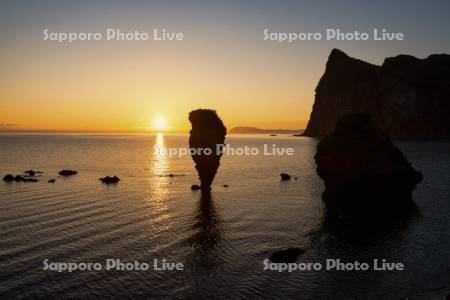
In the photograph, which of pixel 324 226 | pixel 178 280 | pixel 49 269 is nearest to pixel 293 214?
pixel 324 226

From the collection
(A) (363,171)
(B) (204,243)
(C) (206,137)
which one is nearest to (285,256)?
(B) (204,243)

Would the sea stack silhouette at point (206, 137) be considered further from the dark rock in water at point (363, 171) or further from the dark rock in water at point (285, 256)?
the dark rock in water at point (285, 256)

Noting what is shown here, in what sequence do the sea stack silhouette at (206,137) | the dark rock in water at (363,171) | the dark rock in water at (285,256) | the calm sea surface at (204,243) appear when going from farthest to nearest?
the sea stack silhouette at (206,137) → the dark rock in water at (363,171) → the dark rock in water at (285,256) → the calm sea surface at (204,243)

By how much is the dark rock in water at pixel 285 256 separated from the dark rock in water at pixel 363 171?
21713mm

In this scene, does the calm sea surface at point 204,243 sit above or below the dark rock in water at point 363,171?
below

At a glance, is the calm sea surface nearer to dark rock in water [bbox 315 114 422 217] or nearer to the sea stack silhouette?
dark rock in water [bbox 315 114 422 217]

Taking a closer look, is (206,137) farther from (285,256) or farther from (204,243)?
(285,256)

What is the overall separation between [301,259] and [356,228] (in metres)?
13.9

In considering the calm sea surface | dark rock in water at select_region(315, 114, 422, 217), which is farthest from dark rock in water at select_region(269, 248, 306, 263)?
dark rock in water at select_region(315, 114, 422, 217)

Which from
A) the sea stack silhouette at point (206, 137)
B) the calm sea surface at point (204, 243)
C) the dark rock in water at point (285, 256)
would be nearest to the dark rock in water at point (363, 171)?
the calm sea surface at point (204, 243)

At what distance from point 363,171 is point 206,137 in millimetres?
30313

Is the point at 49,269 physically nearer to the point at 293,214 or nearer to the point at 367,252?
the point at 367,252

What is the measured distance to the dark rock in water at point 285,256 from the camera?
115ft

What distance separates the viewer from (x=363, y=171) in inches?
2295
